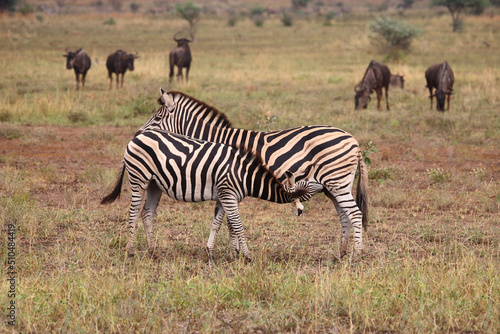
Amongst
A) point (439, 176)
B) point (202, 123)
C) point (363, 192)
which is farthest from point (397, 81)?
point (202, 123)

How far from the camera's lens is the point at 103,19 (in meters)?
47.0

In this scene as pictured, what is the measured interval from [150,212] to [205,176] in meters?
0.90

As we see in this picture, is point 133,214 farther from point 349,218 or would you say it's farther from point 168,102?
point 349,218

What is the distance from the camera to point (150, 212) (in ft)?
20.9

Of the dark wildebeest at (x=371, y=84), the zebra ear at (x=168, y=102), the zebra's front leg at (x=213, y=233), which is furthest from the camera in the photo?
the dark wildebeest at (x=371, y=84)

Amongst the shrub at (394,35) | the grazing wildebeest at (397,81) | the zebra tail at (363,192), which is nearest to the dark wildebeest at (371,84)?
the grazing wildebeest at (397,81)

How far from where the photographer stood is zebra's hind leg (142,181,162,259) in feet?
20.6

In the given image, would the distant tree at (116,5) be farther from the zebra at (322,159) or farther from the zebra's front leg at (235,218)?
the zebra's front leg at (235,218)

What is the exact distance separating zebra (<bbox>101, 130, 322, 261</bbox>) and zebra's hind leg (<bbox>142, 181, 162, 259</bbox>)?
0.56ft

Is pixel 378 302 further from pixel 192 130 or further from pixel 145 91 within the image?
pixel 145 91

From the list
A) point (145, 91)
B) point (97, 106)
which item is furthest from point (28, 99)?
point (145, 91)

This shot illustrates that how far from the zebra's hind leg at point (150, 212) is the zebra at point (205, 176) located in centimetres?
17

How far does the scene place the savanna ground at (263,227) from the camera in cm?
442

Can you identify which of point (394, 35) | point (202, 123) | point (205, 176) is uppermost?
point (394, 35)
